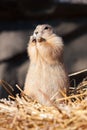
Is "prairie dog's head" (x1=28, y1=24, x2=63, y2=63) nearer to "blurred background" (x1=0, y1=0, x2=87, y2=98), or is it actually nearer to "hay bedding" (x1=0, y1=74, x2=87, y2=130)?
"hay bedding" (x1=0, y1=74, x2=87, y2=130)

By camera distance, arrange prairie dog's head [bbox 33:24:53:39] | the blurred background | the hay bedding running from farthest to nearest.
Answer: the blurred background < prairie dog's head [bbox 33:24:53:39] < the hay bedding

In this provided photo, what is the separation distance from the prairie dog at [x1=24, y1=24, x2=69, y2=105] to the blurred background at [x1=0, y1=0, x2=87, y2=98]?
9.19 ft

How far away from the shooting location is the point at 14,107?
2668 millimetres

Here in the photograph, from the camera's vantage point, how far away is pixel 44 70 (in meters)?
2.98

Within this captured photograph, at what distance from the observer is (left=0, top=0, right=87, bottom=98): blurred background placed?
5855 mm

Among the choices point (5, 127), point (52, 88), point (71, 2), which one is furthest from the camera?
point (71, 2)

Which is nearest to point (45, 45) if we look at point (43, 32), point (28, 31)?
point (43, 32)

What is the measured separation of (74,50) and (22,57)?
1.88 ft

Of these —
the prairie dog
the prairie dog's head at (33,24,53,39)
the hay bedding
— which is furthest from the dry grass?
the prairie dog's head at (33,24,53,39)

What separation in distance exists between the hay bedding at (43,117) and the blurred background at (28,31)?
10.4 ft

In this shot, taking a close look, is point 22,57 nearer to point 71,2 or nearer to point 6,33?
point 6,33

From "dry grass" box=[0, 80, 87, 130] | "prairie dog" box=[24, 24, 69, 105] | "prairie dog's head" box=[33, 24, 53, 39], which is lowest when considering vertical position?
"dry grass" box=[0, 80, 87, 130]

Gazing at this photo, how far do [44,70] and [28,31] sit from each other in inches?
119

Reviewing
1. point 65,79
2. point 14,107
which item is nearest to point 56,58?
point 65,79
